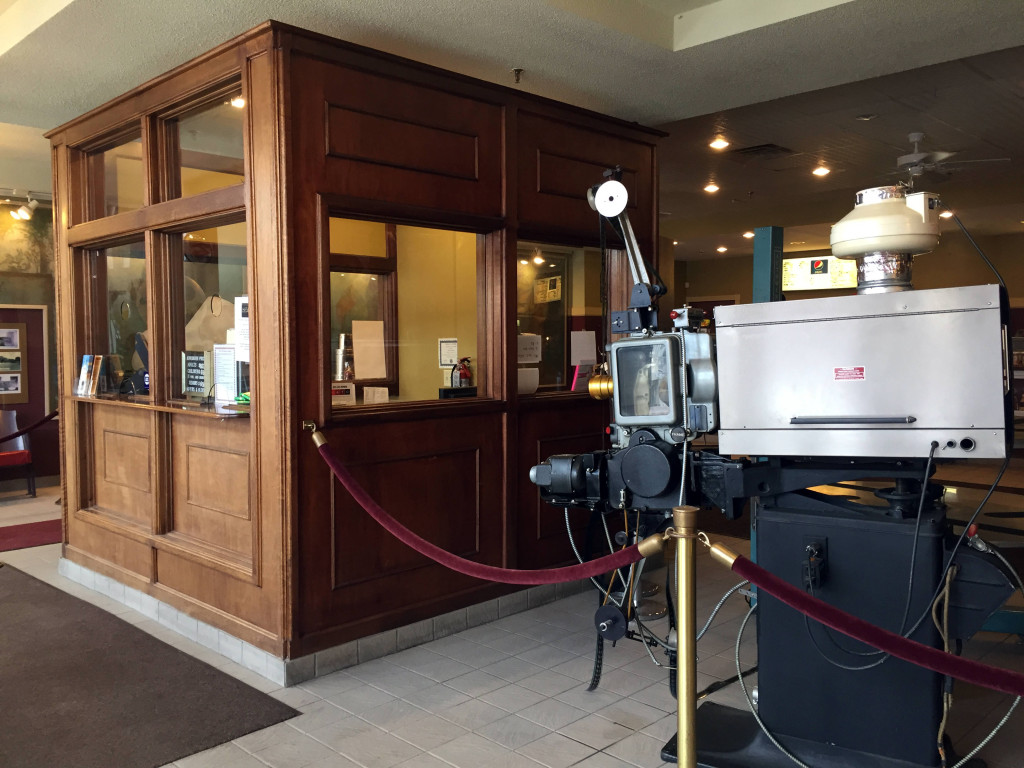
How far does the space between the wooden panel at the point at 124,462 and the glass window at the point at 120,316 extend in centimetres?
18

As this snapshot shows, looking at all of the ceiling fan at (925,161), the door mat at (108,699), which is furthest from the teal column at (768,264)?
the ceiling fan at (925,161)

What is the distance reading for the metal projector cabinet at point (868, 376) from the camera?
2.22 metres

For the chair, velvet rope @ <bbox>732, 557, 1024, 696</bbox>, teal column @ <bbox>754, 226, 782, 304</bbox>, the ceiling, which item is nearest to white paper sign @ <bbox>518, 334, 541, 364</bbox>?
the ceiling

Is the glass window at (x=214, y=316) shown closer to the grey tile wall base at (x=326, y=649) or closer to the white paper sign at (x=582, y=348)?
the grey tile wall base at (x=326, y=649)

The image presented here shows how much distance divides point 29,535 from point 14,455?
2.00m

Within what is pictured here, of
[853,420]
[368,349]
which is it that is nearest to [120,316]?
[368,349]

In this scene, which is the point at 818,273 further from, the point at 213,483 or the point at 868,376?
the point at 868,376

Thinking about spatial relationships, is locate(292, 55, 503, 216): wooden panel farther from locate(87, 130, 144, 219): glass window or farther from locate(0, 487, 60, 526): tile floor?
locate(0, 487, 60, 526): tile floor

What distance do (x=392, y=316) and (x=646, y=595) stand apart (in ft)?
6.91

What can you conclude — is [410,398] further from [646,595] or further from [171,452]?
[646,595]

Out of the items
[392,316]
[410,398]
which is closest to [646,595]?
[410,398]

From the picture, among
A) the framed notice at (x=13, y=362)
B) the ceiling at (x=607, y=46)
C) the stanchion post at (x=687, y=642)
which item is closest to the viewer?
the stanchion post at (x=687, y=642)

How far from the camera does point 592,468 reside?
114 inches

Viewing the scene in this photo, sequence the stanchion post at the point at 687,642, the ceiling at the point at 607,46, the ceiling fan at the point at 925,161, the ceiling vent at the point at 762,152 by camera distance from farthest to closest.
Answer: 1. the ceiling vent at the point at 762,152
2. the ceiling fan at the point at 925,161
3. the ceiling at the point at 607,46
4. the stanchion post at the point at 687,642
